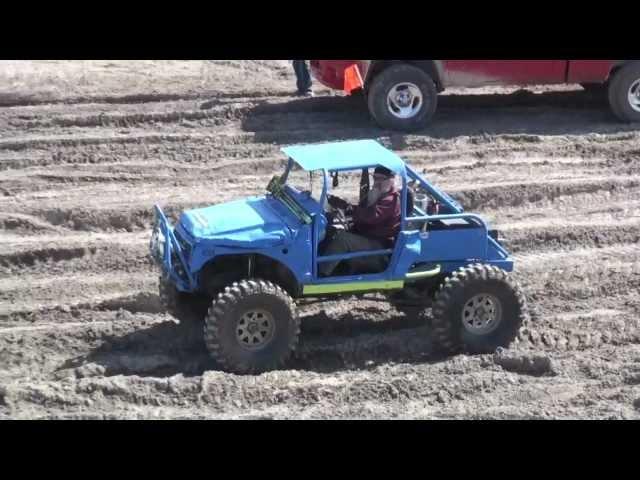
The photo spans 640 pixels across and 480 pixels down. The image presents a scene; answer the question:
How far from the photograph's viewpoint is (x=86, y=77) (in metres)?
17.7

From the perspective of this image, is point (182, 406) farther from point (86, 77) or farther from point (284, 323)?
point (86, 77)

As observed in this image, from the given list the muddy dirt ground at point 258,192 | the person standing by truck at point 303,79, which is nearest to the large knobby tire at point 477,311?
the muddy dirt ground at point 258,192

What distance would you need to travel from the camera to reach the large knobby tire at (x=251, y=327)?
878 centimetres

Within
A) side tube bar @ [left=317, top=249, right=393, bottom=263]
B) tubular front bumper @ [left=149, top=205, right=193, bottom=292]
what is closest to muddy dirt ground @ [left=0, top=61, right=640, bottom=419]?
tubular front bumper @ [left=149, top=205, right=193, bottom=292]

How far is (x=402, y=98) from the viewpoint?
51.2 ft

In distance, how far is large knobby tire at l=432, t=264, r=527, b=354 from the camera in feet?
30.5

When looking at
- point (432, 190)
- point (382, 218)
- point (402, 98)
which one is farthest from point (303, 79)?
point (382, 218)

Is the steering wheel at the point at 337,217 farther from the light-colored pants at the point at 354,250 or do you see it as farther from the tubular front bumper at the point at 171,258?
the tubular front bumper at the point at 171,258

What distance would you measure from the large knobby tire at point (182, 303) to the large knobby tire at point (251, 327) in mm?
682

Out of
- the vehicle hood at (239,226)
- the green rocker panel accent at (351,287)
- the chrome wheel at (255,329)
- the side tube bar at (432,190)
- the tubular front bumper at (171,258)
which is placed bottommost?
the chrome wheel at (255,329)

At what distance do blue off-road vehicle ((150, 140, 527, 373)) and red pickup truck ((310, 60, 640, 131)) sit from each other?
230 inches

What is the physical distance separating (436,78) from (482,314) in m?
6.94

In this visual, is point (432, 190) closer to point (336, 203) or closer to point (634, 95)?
point (336, 203)

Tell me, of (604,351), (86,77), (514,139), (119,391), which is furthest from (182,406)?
(86,77)
